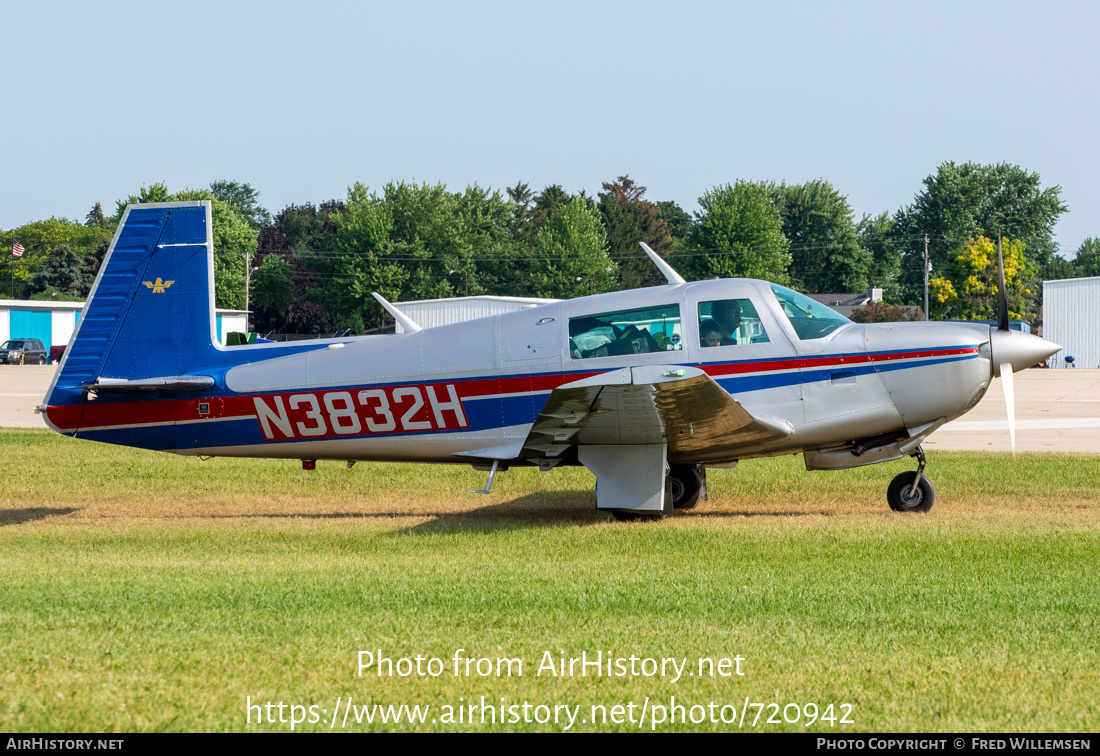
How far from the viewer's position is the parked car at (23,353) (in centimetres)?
5756

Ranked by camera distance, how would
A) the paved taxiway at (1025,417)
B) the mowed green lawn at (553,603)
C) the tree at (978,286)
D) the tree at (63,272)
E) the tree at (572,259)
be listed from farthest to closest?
1. the tree at (63,272)
2. the tree at (572,259)
3. the tree at (978,286)
4. the paved taxiway at (1025,417)
5. the mowed green lawn at (553,603)

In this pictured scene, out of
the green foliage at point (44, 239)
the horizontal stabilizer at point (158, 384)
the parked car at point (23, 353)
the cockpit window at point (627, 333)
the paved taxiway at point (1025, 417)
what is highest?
the green foliage at point (44, 239)

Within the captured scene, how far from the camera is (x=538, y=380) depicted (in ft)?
34.3

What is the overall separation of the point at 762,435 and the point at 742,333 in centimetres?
105

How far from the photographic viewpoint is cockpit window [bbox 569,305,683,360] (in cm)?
1020

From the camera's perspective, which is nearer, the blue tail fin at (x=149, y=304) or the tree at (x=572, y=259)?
the blue tail fin at (x=149, y=304)

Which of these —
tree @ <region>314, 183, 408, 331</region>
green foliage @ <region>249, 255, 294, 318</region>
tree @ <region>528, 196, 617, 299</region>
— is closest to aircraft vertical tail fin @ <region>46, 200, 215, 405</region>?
tree @ <region>528, 196, 617, 299</region>

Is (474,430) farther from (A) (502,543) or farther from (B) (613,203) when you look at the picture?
(B) (613,203)

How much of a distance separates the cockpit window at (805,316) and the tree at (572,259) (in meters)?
71.1

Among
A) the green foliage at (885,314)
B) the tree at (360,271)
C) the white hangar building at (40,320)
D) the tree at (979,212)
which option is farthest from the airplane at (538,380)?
the tree at (979,212)

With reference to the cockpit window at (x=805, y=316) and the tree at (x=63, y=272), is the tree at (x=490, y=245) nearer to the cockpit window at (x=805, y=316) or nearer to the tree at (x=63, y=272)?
the tree at (x=63, y=272)

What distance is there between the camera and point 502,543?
31.1 feet

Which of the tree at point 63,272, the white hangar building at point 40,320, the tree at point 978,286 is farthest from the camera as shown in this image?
the tree at point 63,272

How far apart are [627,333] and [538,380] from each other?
3.41 ft
